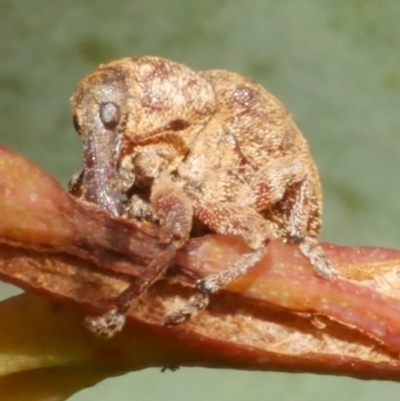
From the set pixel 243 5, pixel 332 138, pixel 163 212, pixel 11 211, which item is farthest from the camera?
pixel 243 5

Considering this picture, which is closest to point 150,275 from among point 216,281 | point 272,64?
point 216,281

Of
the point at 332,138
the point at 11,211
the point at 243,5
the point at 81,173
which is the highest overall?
the point at 243,5

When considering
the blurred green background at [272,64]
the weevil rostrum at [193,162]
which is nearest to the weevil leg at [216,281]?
the weevil rostrum at [193,162]

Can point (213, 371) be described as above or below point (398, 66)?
below

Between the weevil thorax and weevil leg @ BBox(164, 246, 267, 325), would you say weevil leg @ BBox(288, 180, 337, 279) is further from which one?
the weevil thorax

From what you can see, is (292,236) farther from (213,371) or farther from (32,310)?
(213,371)

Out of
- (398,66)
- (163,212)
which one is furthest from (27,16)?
(163,212)

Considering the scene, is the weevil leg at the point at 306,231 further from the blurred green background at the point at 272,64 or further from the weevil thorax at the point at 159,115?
the blurred green background at the point at 272,64
